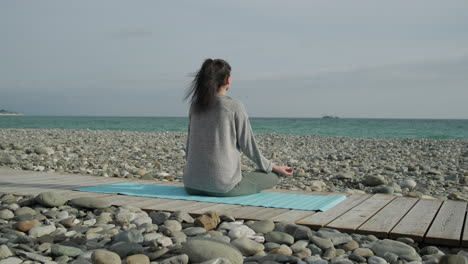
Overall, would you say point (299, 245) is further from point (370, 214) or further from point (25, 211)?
point (25, 211)

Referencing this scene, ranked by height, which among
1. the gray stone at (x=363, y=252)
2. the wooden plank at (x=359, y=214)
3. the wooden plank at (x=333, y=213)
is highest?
the wooden plank at (x=359, y=214)

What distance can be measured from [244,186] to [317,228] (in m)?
1.28

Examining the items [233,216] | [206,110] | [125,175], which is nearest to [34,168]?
[125,175]

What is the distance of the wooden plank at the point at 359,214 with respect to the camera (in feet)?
11.3

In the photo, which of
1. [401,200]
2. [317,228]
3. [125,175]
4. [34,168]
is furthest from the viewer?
[34,168]

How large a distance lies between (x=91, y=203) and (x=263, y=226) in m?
1.70

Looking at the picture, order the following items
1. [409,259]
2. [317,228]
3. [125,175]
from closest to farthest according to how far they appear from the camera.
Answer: [409,259] < [317,228] < [125,175]

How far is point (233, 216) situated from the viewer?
3.77m

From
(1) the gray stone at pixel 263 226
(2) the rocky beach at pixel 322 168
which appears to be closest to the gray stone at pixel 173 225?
(1) the gray stone at pixel 263 226

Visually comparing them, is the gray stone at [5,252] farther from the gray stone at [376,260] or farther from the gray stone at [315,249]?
the gray stone at [376,260]

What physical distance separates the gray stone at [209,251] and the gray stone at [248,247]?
0.57 ft

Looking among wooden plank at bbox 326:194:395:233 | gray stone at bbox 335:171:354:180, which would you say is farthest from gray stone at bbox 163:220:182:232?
gray stone at bbox 335:171:354:180

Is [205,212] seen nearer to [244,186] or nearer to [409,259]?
[244,186]

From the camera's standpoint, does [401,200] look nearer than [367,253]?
No
